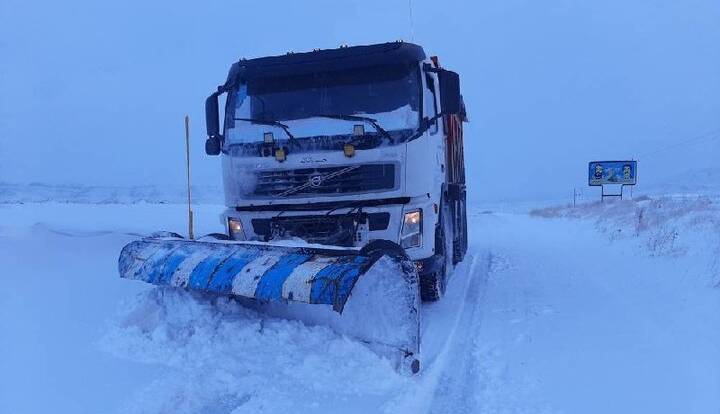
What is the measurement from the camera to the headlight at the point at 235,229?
20.7 ft

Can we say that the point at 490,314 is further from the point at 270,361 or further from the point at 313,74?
the point at 313,74

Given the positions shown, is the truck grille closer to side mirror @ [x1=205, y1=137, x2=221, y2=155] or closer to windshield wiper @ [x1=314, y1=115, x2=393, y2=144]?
windshield wiper @ [x1=314, y1=115, x2=393, y2=144]

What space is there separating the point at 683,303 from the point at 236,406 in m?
5.09

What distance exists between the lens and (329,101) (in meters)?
6.13

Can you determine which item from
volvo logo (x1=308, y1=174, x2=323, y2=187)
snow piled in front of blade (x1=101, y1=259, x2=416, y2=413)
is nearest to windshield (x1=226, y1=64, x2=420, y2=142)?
volvo logo (x1=308, y1=174, x2=323, y2=187)

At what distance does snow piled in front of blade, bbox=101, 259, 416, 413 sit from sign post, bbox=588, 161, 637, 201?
150 ft

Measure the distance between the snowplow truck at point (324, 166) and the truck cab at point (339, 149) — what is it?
0.04 ft

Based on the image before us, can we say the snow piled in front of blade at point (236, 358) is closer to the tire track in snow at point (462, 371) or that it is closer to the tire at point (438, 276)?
the tire track in snow at point (462, 371)

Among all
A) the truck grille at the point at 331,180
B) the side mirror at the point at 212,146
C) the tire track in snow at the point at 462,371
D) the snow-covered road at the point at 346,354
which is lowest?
the tire track in snow at the point at 462,371

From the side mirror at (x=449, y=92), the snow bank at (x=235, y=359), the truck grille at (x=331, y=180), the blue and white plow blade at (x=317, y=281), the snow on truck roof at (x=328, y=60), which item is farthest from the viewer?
the side mirror at (x=449, y=92)

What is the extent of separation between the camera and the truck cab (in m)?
5.77

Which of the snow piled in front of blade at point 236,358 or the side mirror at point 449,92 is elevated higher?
the side mirror at point 449,92

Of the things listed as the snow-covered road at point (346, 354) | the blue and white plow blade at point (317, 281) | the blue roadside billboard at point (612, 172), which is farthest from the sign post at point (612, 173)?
the blue and white plow blade at point (317, 281)

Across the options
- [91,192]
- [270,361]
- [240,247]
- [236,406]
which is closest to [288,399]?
[236,406]
